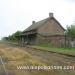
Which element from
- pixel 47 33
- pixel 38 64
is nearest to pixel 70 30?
pixel 47 33

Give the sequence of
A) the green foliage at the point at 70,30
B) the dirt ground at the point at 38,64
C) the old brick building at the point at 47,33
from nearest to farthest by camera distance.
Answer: the dirt ground at the point at 38,64, the old brick building at the point at 47,33, the green foliage at the point at 70,30

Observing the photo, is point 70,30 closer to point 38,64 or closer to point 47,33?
point 47,33

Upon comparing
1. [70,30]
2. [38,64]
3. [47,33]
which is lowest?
[38,64]

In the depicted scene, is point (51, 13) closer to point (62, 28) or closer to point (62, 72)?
point (62, 28)

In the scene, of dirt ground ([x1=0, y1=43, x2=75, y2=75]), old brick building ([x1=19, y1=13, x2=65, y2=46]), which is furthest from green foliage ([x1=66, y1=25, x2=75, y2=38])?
dirt ground ([x1=0, y1=43, x2=75, y2=75])

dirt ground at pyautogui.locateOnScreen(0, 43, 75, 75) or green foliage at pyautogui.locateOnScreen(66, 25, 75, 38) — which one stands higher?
green foliage at pyautogui.locateOnScreen(66, 25, 75, 38)

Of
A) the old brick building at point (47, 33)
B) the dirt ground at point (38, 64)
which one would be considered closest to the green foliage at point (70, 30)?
the old brick building at point (47, 33)

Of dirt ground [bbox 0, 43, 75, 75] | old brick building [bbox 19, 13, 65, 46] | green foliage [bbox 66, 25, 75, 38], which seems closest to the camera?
dirt ground [bbox 0, 43, 75, 75]

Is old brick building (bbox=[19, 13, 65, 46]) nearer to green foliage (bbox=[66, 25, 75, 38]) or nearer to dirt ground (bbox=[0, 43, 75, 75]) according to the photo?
green foliage (bbox=[66, 25, 75, 38])

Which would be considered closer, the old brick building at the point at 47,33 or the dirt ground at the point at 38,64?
the dirt ground at the point at 38,64

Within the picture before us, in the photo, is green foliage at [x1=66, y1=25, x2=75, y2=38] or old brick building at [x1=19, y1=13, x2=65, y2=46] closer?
old brick building at [x1=19, y1=13, x2=65, y2=46]

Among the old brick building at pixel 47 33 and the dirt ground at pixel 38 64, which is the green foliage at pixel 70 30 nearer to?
the old brick building at pixel 47 33

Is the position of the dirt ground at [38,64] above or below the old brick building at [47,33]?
below

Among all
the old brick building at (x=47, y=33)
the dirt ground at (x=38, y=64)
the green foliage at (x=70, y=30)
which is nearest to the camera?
the dirt ground at (x=38, y=64)
